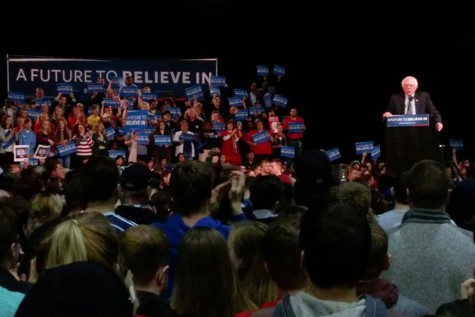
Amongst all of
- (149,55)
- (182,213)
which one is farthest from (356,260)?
(149,55)

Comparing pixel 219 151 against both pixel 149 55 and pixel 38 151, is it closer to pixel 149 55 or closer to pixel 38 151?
pixel 38 151

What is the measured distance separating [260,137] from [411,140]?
8.09 m

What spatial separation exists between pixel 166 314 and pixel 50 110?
60.0 feet

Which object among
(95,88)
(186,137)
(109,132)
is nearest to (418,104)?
(186,137)

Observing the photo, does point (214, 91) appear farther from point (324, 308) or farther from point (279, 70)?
point (324, 308)

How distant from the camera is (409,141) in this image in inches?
417

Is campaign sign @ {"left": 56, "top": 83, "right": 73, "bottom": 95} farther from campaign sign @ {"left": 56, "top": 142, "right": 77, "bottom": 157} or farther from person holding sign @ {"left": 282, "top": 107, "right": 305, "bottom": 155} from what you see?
person holding sign @ {"left": 282, "top": 107, "right": 305, "bottom": 155}

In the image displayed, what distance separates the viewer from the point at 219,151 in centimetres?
1852

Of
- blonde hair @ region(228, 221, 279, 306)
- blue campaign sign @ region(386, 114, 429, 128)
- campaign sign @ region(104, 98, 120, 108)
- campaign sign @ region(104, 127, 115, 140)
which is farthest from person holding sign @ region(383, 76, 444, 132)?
campaign sign @ region(104, 98, 120, 108)

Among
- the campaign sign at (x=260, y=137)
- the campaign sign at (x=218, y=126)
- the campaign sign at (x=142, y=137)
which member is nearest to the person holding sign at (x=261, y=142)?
the campaign sign at (x=260, y=137)

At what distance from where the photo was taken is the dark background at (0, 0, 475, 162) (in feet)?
67.9

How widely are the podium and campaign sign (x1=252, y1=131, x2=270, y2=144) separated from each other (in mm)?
7783

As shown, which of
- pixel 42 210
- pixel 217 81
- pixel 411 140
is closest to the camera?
pixel 42 210

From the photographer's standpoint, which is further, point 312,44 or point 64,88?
point 312,44
